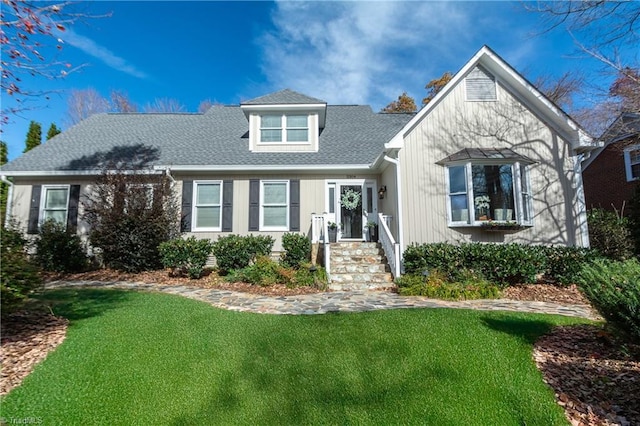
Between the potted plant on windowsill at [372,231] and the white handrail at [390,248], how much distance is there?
3.44 feet

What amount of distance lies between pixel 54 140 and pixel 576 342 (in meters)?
17.8

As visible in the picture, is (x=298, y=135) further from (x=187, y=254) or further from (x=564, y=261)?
(x=564, y=261)

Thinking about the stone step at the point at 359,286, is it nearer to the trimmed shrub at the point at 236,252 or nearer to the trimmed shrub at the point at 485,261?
the trimmed shrub at the point at 485,261

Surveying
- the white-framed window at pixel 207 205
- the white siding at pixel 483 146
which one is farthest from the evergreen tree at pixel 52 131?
the white siding at pixel 483 146

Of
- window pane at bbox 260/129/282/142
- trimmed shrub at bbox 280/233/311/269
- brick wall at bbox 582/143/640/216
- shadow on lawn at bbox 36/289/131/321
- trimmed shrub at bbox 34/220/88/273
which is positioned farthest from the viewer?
brick wall at bbox 582/143/640/216

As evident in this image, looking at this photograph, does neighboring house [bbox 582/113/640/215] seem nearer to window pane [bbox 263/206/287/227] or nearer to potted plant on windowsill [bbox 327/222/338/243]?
potted plant on windowsill [bbox 327/222/338/243]

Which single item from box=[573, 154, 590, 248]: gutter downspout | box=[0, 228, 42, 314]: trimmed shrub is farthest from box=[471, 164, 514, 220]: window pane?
box=[0, 228, 42, 314]: trimmed shrub

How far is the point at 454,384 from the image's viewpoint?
11.4 ft

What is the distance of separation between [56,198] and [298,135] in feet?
30.3

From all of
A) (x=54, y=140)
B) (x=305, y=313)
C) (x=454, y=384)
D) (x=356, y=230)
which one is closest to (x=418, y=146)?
(x=356, y=230)

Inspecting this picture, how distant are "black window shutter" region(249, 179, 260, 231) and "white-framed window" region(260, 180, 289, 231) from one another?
0.11 metres

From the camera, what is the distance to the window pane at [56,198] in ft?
37.5

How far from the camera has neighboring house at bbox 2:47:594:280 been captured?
30.4 ft

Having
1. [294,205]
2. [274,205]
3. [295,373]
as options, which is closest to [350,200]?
[294,205]
